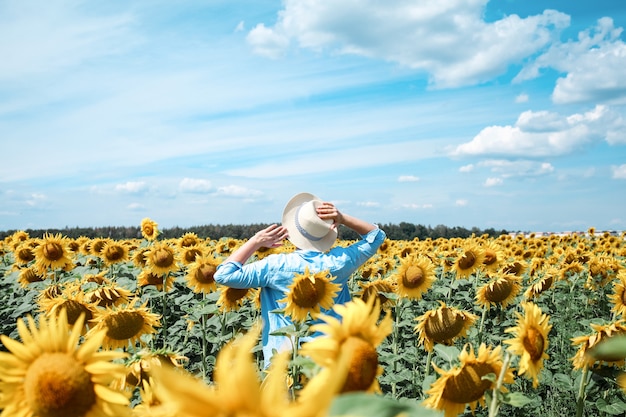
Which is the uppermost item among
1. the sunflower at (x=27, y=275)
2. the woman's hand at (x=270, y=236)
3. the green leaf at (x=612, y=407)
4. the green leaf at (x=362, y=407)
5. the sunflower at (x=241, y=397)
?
the woman's hand at (x=270, y=236)

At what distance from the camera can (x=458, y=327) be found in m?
3.95

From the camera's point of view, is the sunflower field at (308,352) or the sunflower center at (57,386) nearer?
the sunflower field at (308,352)

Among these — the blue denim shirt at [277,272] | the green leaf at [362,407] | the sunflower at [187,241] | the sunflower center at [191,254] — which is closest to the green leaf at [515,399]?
the green leaf at [362,407]

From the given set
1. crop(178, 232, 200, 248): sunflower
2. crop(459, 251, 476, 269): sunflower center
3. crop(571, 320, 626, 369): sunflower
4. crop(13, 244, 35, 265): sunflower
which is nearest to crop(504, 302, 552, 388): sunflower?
crop(571, 320, 626, 369): sunflower

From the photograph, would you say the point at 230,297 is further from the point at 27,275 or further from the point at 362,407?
the point at 362,407

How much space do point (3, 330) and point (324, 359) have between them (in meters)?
8.27

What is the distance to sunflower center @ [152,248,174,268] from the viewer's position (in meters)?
7.02

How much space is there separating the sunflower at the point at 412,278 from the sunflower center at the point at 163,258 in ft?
9.41

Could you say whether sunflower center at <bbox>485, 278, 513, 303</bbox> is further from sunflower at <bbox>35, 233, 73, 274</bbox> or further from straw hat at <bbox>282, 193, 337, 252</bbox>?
sunflower at <bbox>35, 233, 73, 274</bbox>

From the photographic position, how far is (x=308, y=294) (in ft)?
11.2

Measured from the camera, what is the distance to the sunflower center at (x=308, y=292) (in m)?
3.39

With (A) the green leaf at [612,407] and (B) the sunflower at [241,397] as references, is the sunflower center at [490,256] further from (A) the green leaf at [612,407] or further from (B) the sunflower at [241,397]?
(B) the sunflower at [241,397]

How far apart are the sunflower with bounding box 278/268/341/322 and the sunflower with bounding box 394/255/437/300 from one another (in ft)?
8.55

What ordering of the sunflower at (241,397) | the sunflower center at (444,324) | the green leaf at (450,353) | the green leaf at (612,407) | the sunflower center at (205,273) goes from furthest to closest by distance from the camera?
1. the sunflower center at (205,273)
2. the green leaf at (612,407)
3. the sunflower center at (444,324)
4. the green leaf at (450,353)
5. the sunflower at (241,397)
